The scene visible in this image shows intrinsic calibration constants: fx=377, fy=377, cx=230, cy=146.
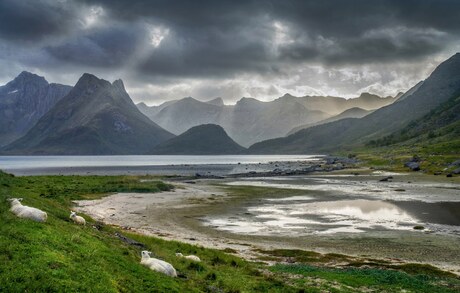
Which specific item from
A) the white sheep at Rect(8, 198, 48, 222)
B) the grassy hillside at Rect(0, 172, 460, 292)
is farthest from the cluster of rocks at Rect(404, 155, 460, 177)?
the white sheep at Rect(8, 198, 48, 222)

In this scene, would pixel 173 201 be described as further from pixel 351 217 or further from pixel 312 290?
pixel 312 290

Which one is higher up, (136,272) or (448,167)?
(448,167)

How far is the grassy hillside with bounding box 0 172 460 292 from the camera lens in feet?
50.4

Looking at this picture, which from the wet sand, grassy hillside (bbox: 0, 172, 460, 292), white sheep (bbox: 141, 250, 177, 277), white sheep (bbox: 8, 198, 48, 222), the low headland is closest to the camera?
grassy hillside (bbox: 0, 172, 460, 292)

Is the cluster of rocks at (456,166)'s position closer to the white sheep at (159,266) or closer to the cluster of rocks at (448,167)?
the cluster of rocks at (448,167)

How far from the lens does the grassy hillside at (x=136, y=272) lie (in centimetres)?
1538

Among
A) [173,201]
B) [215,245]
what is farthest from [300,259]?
[173,201]

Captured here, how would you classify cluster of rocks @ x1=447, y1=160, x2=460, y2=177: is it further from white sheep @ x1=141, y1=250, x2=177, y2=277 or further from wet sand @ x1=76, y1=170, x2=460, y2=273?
white sheep @ x1=141, y1=250, x2=177, y2=277

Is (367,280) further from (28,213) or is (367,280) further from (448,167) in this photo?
(448,167)

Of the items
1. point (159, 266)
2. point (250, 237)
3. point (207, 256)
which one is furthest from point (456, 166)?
point (159, 266)

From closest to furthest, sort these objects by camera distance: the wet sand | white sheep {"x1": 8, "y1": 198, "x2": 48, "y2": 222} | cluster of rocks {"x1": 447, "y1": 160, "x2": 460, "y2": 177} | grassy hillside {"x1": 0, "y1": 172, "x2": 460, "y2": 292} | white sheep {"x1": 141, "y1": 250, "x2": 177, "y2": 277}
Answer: grassy hillside {"x1": 0, "y1": 172, "x2": 460, "y2": 292}, white sheep {"x1": 141, "y1": 250, "x2": 177, "y2": 277}, white sheep {"x1": 8, "y1": 198, "x2": 48, "y2": 222}, the wet sand, cluster of rocks {"x1": 447, "y1": 160, "x2": 460, "y2": 177}

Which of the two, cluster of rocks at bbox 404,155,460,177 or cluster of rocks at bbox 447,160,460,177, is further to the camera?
cluster of rocks at bbox 404,155,460,177

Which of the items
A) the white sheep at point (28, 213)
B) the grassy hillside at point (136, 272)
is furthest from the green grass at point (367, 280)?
the white sheep at point (28, 213)

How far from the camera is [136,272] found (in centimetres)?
2003
